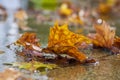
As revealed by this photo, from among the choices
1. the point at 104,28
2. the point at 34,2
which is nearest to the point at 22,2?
the point at 34,2

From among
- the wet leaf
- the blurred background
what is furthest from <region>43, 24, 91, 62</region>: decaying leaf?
the wet leaf

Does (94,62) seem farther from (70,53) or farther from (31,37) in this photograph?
(31,37)

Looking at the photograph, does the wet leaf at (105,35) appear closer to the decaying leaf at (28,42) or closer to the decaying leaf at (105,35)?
the decaying leaf at (105,35)

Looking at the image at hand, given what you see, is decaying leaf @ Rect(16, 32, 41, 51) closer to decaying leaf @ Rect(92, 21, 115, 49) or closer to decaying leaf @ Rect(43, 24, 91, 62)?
decaying leaf @ Rect(43, 24, 91, 62)

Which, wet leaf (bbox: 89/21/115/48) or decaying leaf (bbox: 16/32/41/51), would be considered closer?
decaying leaf (bbox: 16/32/41/51)

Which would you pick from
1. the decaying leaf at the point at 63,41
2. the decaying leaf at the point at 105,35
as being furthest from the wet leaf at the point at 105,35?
the decaying leaf at the point at 63,41

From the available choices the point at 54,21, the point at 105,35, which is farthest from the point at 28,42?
the point at 54,21

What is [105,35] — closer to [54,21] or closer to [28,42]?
[28,42]
